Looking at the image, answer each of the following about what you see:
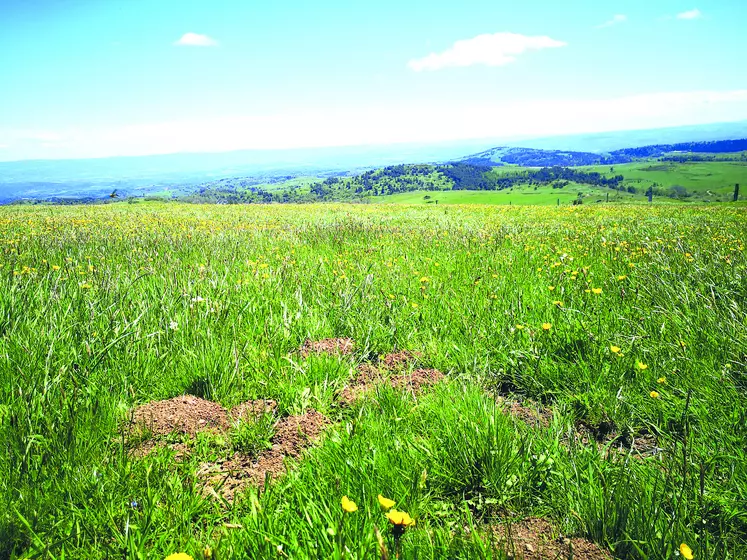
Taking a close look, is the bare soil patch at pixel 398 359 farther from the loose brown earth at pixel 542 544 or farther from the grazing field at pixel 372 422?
the loose brown earth at pixel 542 544

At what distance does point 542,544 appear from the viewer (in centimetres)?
182

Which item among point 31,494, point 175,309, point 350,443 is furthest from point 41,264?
point 350,443

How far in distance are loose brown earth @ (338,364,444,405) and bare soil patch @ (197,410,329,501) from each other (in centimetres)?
38

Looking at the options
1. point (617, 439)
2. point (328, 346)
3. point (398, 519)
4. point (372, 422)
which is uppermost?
point (398, 519)

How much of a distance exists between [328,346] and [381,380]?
82 cm

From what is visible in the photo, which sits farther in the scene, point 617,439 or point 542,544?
point 617,439

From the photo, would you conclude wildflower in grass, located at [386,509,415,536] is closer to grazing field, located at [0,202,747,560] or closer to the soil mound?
grazing field, located at [0,202,747,560]

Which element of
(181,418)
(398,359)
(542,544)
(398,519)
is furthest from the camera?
(398,359)

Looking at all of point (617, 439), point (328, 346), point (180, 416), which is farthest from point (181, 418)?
point (617, 439)

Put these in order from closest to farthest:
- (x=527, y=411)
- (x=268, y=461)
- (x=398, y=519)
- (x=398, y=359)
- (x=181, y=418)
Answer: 1. (x=398, y=519)
2. (x=268, y=461)
3. (x=181, y=418)
4. (x=527, y=411)
5. (x=398, y=359)

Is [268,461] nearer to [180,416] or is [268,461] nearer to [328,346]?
[180,416]

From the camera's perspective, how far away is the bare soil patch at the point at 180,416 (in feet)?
8.48

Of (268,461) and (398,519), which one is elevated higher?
(398,519)

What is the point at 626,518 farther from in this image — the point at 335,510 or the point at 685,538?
the point at 335,510
